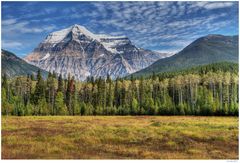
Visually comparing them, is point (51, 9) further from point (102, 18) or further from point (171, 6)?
point (171, 6)

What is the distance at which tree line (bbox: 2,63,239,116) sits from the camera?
4356 cm

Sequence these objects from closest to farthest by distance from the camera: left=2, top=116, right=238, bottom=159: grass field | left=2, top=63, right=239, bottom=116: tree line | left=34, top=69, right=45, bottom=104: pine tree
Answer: left=2, top=116, right=238, bottom=159: grass field
left=2, top=63, right=239, bottom=116: tree line
left=34, top=69, right=45, bottom=104: pine tree

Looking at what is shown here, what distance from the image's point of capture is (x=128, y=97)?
2311 inches

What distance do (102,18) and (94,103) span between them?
34953 millimetres

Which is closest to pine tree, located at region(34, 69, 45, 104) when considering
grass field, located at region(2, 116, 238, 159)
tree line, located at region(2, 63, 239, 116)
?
tree line, located at region(2, 63, 239, 116)

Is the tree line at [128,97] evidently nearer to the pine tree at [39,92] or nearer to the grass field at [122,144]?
the pine tree at [39,92]

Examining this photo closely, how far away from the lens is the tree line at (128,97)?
4356cm

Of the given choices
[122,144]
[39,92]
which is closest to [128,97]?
[39,92]

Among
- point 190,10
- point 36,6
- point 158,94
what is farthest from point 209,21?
point 158,94

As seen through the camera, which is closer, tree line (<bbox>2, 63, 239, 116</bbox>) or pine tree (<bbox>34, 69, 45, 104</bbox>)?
tree line (<bbox>2, 63, 239, 116</bbox>)

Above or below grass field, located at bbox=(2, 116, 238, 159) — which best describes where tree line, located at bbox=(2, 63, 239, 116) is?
above

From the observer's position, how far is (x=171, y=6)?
964 inches

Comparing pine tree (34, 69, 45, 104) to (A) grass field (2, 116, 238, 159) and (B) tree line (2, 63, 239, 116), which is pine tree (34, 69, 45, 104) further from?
(A) grass field (2, 116, 238, 159)

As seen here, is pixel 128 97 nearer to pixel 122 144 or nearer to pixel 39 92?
pixel 39 92
